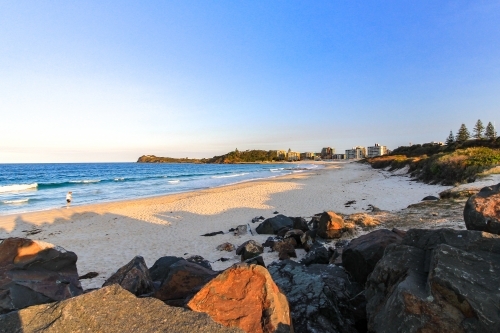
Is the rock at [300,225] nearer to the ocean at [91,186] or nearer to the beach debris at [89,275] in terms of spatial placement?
the beach debris at [89,275]

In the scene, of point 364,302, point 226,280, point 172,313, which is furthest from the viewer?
point 364,302

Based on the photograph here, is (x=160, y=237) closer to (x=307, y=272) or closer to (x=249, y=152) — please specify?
(x=307, y=272)

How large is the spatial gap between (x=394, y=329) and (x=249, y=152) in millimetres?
196815

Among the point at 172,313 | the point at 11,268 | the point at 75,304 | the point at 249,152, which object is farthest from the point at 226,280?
the point at 249,152

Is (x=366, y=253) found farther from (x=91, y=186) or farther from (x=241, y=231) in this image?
(x=91, y=186)

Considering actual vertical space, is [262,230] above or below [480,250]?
below

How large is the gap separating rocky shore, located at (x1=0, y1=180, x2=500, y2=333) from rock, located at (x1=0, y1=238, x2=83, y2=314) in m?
0.02

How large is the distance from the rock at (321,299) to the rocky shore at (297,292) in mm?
15

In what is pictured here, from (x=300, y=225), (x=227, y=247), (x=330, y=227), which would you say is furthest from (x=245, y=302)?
(x=300, y=225)

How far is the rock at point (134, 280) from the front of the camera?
204 inches

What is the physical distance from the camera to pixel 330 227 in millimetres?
9680

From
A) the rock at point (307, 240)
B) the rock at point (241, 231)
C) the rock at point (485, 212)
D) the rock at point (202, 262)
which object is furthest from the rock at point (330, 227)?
the rock at point (485, 212)

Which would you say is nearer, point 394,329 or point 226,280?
point 394,329

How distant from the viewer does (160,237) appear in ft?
41.6
